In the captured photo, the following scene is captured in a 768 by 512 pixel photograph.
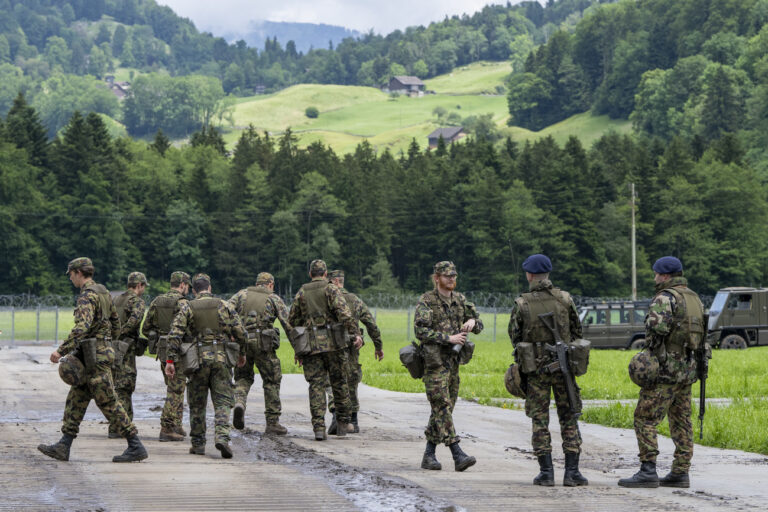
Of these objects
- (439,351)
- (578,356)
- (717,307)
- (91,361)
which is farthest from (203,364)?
(717,307)

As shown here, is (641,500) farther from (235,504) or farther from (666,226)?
(666,226)

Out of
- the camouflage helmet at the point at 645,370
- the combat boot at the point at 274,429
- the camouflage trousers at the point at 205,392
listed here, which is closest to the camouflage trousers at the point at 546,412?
the camouflage helmet at the point at 645,370

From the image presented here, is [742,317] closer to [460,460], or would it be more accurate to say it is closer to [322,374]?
[322,374]

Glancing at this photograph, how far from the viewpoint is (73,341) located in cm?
1182

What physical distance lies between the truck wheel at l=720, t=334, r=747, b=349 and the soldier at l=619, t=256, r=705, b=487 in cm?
3091

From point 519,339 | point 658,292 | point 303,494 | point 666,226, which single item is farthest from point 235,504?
point 666,226

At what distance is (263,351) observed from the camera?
599 inches

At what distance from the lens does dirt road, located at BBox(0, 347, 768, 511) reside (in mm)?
9617

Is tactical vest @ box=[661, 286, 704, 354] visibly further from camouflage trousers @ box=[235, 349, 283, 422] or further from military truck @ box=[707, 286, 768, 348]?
military truck @ box=[707, 286, 768, 348]

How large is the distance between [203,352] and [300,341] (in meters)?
1.85

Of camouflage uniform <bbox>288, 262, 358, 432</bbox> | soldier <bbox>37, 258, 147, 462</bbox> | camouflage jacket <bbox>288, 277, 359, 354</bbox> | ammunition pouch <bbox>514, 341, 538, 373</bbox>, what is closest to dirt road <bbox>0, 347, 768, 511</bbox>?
soldier <bbox>37, 258, 147, 462</bbox>

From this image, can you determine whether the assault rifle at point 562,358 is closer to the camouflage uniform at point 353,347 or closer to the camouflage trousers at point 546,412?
the camouflage trousers at point 546,412

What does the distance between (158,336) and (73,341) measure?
11.4 feet

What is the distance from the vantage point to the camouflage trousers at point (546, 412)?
10742 millimetres
